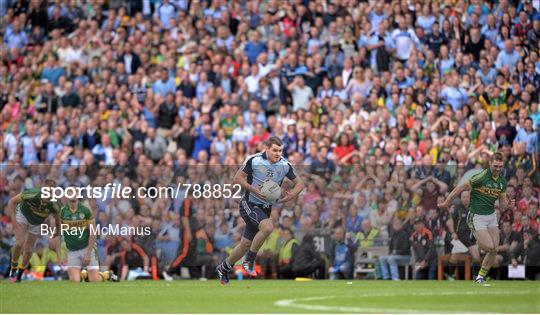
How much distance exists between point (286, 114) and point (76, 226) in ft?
23.8

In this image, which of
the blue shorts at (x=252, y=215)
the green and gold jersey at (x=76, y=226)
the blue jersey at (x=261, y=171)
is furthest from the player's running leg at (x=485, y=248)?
the green and gold jersey at (x=76, y=226)

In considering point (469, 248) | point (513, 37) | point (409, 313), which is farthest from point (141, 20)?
point (409, 313)

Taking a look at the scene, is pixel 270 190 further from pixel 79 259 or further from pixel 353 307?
pixel 353 307

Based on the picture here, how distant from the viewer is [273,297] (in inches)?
677

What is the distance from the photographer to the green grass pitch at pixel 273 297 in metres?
14.9

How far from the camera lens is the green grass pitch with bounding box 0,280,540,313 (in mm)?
14891

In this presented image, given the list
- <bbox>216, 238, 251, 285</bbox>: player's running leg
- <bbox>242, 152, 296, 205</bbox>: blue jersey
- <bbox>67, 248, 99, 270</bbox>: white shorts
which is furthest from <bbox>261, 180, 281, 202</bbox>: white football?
<bbox>67, 248, 99, 270</bbox>: white shorts

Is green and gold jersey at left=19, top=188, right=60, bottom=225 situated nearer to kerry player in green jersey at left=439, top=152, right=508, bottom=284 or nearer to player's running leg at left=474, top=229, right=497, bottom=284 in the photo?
kerry player in green jersey at left=439, top=152, right=508, bottom=284

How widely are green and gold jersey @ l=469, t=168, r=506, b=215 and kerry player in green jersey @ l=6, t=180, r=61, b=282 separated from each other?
310 inches

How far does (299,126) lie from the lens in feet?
89.6

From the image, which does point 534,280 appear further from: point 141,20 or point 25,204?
point 141,20

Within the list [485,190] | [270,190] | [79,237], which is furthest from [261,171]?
[79,237]

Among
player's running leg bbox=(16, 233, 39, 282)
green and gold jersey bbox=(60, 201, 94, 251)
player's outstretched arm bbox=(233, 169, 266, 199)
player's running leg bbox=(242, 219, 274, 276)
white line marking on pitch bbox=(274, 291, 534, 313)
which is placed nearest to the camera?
white line marking on pitch bbox=(274, 291, 534, 313)

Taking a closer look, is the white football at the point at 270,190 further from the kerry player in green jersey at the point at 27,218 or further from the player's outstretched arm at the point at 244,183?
the kerry player in green jersey at the point at 27,218
